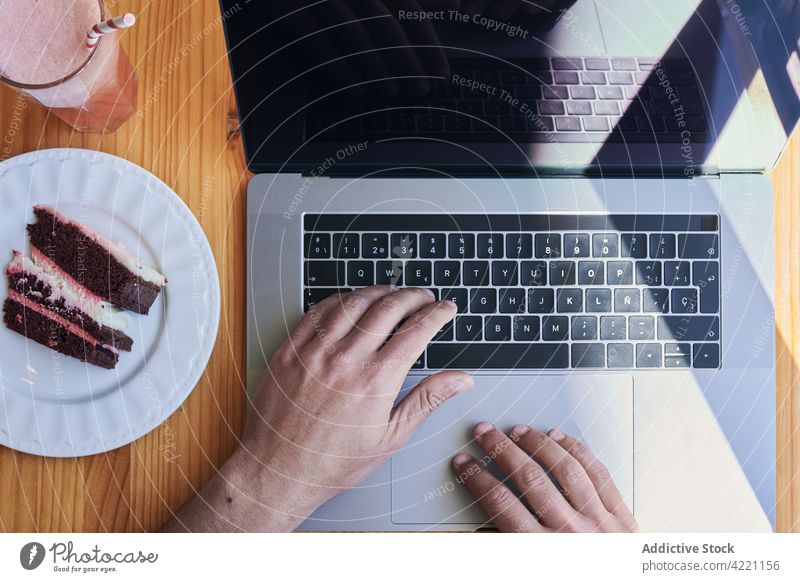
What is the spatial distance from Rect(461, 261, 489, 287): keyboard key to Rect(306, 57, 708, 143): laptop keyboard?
0.11 metres

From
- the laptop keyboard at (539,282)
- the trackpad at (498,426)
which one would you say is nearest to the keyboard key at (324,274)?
the laptop keyboard at (539,282)

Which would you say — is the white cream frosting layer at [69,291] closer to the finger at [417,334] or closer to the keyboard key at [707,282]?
the finger at [417,334]

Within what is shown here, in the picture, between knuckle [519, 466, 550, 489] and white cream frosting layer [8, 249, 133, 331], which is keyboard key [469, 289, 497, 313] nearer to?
knuckle [519, 466, 550, 489]

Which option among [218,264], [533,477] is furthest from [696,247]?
[218,264]

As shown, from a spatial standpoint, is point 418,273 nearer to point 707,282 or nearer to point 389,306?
point 389,306

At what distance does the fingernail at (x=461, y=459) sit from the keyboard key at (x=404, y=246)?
0.55 feet

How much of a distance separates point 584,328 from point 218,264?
0.31m

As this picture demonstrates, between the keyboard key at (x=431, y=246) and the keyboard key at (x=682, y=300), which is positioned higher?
the keyboard key at (x=431, y=246)

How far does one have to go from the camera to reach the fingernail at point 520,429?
0.50 meters

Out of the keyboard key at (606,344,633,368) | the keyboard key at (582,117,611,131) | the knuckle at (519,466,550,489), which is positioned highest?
the keyboard key at (582,117,611,131)

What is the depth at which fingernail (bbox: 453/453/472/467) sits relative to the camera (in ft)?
1.61

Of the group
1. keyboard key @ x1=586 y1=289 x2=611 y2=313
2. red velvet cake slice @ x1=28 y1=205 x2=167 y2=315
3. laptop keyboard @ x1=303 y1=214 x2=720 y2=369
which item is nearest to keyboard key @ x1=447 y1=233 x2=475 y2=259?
laptop keyboard @ x1=303 y1=214 x2=720 y2=369

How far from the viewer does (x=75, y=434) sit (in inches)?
19.0
